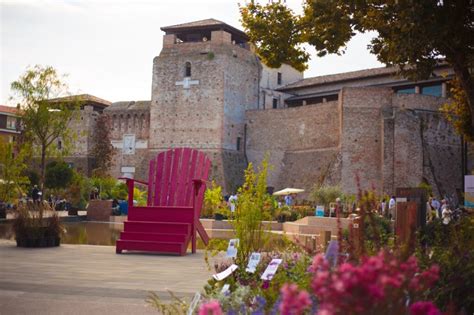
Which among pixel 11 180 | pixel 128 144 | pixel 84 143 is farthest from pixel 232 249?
pixel 84 143

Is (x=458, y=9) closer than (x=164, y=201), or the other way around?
(x=458, y=9)

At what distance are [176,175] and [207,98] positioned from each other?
2323 centimetres

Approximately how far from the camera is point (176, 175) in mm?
9703

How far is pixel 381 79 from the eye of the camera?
108 ft

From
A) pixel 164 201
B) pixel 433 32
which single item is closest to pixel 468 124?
pixel 433 32

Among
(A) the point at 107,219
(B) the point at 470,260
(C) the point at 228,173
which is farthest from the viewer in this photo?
(C) the point at 228,173

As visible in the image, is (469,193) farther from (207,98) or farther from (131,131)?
(131,131)

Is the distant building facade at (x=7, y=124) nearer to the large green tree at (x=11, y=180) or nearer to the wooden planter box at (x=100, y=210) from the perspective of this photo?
the large green tree at (x=11, y=180)

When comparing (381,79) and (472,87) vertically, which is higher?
(381,79)

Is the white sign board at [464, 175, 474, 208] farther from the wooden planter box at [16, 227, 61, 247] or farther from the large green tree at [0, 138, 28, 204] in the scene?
the large green tree at [0, 138, 28, 204]

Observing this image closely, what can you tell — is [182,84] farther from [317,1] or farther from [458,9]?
[458,9]

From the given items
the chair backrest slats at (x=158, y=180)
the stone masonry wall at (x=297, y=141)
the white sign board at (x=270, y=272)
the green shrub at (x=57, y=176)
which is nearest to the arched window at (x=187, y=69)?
the stone masonry wall at (x=297, y=141)

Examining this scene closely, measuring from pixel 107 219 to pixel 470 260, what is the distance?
1952 centimetres

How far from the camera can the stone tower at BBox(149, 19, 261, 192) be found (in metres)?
32.4
